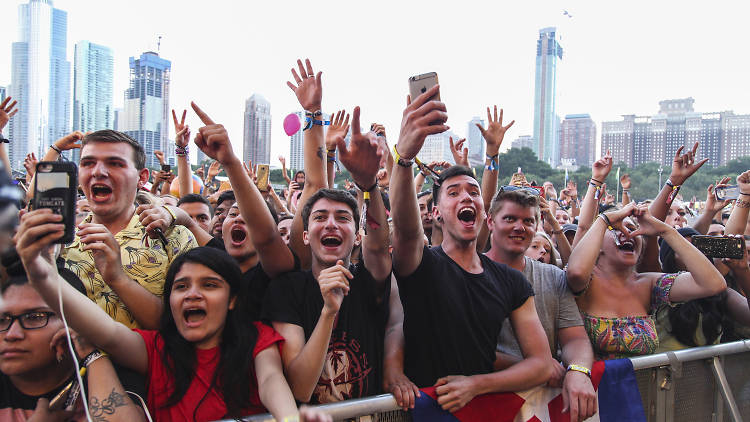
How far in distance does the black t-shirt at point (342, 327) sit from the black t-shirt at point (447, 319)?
20 cm

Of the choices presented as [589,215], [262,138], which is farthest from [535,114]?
[589,215]

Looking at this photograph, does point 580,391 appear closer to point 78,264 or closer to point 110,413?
point 110,413

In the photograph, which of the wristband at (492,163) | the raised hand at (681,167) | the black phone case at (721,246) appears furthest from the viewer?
the raised hand at (681,167)

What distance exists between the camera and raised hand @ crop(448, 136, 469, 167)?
16.8ft

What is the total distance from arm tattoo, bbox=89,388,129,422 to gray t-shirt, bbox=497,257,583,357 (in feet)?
6.66

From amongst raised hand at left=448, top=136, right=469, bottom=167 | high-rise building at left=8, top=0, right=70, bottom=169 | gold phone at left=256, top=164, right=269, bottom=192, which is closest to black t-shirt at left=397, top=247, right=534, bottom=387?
raised hand at left=448, top=136, right=469, bottom=167

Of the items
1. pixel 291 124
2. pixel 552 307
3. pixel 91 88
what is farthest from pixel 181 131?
pixel 91 88

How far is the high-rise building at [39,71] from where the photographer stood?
28.3 meters

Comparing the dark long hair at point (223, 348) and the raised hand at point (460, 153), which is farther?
the raised hand at point (460, 153)

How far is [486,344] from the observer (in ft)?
9.05

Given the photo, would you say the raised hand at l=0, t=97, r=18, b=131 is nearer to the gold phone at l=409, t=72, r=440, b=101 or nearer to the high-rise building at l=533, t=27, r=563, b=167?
the gold phone at l=409, t=72, r=440, b=101

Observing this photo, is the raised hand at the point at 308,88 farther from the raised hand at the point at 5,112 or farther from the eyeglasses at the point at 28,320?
the raised hand at the point at 5,112

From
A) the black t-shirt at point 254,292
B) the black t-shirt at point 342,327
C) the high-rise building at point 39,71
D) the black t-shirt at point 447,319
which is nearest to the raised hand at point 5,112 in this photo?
the black t-shirt at point 254,292

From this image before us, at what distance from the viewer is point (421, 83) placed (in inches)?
100
